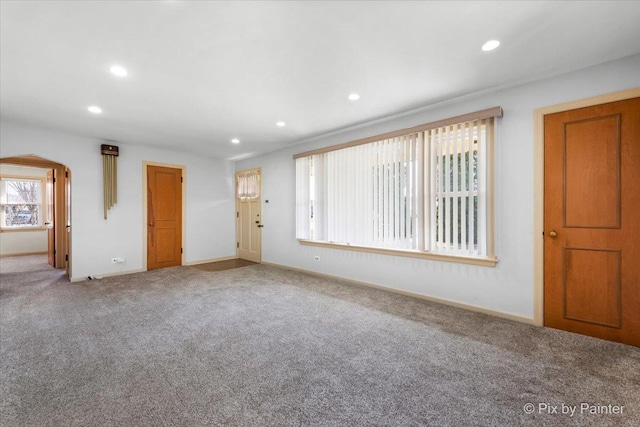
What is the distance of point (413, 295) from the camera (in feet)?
12.1

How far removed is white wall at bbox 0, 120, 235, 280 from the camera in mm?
4410

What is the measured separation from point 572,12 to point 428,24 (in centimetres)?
94

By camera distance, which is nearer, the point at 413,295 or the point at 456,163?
the point at 456,163

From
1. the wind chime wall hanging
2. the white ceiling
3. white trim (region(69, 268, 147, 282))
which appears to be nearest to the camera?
the white ceiling

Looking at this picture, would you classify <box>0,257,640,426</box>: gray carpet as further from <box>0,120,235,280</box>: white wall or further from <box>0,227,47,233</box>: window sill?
<box>0,227,47,233</box>: window sill

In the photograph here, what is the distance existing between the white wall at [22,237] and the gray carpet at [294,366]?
18.4 ft

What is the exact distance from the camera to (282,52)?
7.57 ft

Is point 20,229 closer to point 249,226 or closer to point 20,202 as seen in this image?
point 20,202

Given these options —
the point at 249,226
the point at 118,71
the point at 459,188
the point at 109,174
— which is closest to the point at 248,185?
the point at 249,226

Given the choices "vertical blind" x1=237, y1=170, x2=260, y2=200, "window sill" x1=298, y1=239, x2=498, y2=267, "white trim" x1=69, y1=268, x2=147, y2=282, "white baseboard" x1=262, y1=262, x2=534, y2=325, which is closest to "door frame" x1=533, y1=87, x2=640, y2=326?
"white baseboard" x1=262, y1=262, x2=534, y2=325

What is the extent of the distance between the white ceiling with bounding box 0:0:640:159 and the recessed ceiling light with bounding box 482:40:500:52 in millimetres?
51

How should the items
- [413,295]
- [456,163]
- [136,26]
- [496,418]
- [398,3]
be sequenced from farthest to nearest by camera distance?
[413,295], [456,163], [136,26], [398,3], [496,418]

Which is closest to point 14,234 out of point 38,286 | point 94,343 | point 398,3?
point 38,286

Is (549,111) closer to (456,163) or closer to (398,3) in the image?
(456,163)
